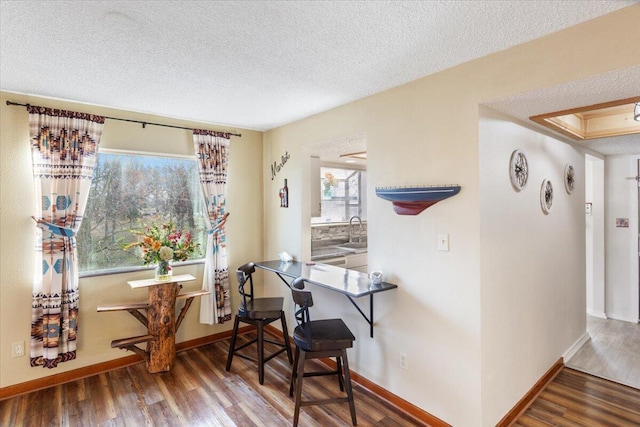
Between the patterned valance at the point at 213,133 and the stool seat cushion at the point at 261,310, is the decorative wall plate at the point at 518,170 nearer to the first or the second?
the stool seat cushion at the point at 261,310

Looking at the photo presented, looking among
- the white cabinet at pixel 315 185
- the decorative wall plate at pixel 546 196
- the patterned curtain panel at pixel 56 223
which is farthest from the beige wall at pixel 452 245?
the patterned curtain panel at pixel 56 223

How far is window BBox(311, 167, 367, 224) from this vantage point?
4957 millimetres

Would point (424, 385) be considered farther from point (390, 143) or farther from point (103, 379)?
point (103, 379)

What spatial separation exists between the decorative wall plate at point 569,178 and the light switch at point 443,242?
1847mm

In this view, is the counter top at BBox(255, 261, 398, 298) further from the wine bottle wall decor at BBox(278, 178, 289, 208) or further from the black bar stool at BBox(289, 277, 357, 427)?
the wine bottle wall decor at BBox(278, 178, 289, 208)

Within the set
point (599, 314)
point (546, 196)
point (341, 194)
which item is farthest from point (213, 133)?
point (599, 314)

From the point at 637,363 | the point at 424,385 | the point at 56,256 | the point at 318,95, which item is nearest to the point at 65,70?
the point at 56,256

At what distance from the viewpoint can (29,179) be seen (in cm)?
276

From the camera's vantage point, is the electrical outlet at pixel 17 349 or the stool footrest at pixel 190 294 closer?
the electrical outlet at pixel 17 349

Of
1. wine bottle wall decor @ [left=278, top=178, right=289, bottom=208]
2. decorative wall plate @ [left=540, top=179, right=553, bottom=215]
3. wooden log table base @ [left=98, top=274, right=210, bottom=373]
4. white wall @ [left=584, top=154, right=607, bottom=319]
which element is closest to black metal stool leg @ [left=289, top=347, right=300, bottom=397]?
wooden log table base @ [left=98, top=274, right=210, bottom=373]

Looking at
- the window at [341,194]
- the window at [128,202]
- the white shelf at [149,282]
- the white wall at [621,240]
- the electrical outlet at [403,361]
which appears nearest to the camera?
the electrical outlet at [403,361]

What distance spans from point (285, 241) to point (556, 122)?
9.16ft

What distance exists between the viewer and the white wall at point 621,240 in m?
4.16

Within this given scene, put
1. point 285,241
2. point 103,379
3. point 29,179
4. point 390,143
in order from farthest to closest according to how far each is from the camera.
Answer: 1. point 285,241
2. point 103,379
3. point 29,179
4. point 390,143
